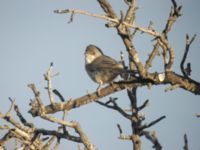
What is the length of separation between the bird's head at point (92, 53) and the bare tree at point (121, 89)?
437cm

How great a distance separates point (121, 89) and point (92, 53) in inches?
235

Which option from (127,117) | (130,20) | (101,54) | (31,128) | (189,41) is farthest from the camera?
(101,54)

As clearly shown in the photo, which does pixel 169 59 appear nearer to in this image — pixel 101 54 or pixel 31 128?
pixel 31 128

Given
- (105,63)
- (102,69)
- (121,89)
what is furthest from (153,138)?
(105,63)

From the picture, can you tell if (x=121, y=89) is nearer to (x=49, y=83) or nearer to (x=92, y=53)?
(x=49, y=83)

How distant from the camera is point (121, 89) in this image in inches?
271

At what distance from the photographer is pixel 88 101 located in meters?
6.98

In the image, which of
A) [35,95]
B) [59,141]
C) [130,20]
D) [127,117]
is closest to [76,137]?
[59,141]

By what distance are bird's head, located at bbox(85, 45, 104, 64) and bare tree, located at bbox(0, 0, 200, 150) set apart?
4.37 meters

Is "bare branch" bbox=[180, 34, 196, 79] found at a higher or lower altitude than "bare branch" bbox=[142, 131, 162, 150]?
higher

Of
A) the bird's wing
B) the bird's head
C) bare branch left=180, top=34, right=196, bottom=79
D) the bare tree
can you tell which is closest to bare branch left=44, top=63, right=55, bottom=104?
the bare tree

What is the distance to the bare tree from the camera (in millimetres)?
6081

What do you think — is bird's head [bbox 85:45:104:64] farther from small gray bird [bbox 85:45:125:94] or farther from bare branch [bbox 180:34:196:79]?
bare branch [bbox 180:34:196:79]

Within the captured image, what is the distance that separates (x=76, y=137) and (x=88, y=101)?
1.88 ft
